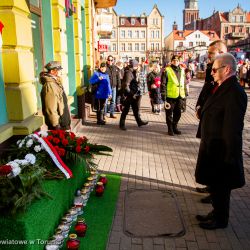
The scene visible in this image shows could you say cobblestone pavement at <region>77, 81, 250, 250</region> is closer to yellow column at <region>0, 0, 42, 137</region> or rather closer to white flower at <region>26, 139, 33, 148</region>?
white flower at <region>26, 139, 33, 148</region>

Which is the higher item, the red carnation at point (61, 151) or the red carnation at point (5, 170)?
the red carnation at point (5, 170)

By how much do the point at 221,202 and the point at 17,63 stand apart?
309cm

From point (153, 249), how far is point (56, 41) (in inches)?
198

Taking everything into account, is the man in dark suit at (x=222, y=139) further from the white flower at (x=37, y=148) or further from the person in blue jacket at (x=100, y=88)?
the person in blue jacket at (x=100, y=88)

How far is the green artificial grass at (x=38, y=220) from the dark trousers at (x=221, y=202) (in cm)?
170

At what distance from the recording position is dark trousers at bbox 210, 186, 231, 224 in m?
3.54

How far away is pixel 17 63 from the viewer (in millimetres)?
4297

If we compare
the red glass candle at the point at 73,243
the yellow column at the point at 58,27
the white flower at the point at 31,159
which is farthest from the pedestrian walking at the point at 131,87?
the red glass candle at the point at 73,243

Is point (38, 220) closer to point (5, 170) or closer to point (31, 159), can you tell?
point (5, 170)

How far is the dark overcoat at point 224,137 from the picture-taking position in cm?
328

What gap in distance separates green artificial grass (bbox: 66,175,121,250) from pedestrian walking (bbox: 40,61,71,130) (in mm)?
1341

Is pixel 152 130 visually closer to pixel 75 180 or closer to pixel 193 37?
pixel 75 180

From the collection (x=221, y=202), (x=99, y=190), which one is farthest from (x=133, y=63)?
(x=221, y=202)

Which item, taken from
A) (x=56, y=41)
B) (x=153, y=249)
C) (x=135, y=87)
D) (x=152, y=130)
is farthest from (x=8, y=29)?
(x=152, y=130)
